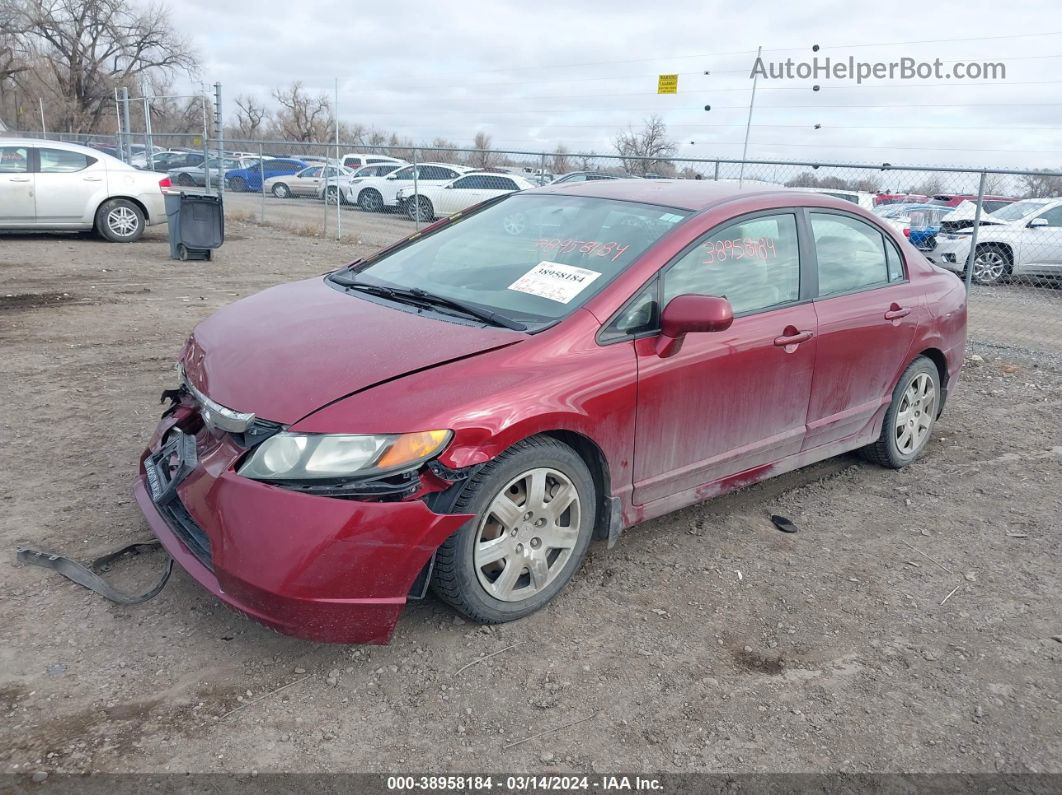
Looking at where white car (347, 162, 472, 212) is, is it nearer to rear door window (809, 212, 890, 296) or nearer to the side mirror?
rear door window (809, 212, 890, 296)

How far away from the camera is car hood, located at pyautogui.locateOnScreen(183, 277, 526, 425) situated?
2.89 m

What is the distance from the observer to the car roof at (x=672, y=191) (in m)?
3.96

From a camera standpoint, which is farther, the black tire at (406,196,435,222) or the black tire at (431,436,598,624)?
the black tire at (406,196,435,222)

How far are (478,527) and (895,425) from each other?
3.00m

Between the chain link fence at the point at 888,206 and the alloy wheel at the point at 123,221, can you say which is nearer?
the chain link fence at the point at 888,206

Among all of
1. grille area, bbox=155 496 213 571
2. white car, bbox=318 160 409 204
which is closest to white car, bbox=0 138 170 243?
grille area, bbox=155 496 213 571

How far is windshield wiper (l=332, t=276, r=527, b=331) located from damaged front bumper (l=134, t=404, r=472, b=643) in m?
0.81

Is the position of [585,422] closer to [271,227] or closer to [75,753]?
[75,753]

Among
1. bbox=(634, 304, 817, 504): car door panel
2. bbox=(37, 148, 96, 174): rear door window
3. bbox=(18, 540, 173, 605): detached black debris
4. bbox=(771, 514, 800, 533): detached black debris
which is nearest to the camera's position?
bbox=(18, 540, 173, 605): detached black debris

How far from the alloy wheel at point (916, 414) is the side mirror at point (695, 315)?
2.10 metres

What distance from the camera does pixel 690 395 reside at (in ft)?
11.7

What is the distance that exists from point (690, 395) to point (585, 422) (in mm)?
613

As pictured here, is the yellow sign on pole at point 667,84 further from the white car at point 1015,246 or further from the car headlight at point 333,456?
the car headlight at point 333,456

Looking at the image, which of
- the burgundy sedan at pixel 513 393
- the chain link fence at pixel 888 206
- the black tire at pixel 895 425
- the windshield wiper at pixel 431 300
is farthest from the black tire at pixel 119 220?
the black tire at pixel 895 425
